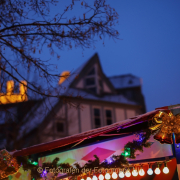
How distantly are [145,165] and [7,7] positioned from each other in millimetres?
5140

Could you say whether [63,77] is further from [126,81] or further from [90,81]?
[126,81]

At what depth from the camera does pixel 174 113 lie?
17.1 feet

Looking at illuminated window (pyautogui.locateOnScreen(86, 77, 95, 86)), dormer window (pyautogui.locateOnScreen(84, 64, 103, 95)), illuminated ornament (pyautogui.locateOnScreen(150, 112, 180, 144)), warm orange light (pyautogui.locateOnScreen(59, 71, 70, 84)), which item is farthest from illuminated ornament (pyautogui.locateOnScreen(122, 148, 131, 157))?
illuminated window (pyautogui.locateOnScreen(86, 77, 95, 86))

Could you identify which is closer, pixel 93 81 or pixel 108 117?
pixel 108 117

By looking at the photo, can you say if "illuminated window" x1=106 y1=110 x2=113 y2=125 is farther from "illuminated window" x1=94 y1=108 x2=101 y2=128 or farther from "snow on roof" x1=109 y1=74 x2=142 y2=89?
"snow on roof" x1=109 y1=74 x2=142 y2=89

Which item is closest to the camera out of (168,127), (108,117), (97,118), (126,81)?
(168,127)

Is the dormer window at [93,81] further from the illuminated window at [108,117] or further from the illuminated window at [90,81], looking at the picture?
the illuminated window at [108,117]

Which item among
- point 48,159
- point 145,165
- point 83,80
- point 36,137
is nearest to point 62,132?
point 36,137

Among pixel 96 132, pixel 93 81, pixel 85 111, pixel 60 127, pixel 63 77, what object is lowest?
pixel 96 132

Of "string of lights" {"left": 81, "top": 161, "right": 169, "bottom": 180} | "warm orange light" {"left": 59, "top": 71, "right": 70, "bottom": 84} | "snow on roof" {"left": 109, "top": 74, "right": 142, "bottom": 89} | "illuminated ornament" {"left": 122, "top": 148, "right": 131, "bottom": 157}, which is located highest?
"snow on roof" {"left": 109, "top": 74, "right": 142, "bottom": 89}

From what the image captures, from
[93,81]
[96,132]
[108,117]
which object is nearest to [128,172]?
[96,132]

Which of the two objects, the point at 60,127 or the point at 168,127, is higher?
the point at 60,127

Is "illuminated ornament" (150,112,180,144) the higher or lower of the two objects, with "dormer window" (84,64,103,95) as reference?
lower

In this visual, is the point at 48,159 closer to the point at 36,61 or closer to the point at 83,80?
the point at 36,61
